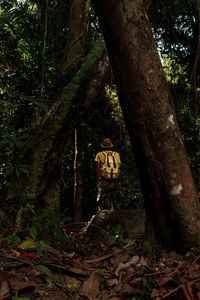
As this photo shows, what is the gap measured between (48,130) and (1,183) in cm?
148

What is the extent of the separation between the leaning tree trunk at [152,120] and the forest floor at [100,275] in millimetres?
323

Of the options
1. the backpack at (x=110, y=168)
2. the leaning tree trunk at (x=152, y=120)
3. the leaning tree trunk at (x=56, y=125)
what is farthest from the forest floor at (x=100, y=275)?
the backpack at (x=110, y=168)

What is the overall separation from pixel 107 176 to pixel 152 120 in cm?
440

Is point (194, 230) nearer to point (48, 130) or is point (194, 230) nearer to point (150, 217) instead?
point (150, 217)

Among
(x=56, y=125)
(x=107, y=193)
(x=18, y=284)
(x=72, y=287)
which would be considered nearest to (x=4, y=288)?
(x=18, y=284)

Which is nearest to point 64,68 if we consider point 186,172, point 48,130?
point 48,130

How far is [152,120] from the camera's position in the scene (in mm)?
2168

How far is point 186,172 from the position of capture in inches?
87.8

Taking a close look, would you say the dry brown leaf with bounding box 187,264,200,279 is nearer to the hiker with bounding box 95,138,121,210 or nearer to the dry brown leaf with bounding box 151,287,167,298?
the dry brown leaf with bounding box 151,287,167,298

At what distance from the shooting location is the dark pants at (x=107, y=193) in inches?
261

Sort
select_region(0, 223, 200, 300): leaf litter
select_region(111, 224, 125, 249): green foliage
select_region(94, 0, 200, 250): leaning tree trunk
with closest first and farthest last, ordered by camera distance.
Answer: select_region(0, 223, 200, 300): leaf litter < select_region(94, 0, 200, 250): leaning tree trunk < select_region(111, 224, 125, 249): green foliage

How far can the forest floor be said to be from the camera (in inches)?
59.5

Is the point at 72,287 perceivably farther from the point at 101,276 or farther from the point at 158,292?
the point at 158,292

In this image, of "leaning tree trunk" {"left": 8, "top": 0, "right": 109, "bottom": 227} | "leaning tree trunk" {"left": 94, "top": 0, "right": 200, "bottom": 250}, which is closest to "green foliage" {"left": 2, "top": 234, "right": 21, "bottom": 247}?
"leaning tree trunk" {"left": 8, "top": 0, "right": 109, "bottom": 227}
